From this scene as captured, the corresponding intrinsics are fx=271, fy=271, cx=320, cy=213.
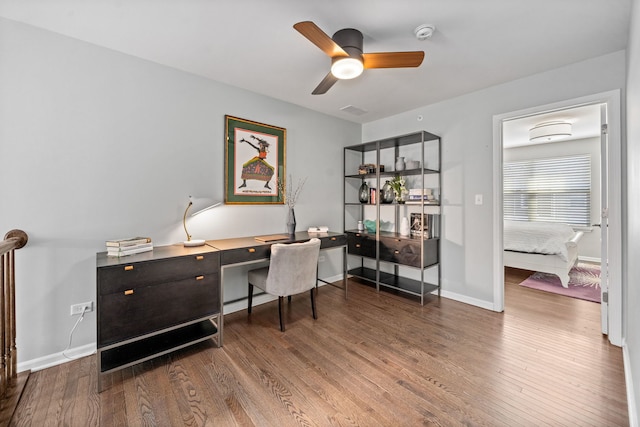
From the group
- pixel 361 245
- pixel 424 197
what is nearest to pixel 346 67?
pixel 424 197

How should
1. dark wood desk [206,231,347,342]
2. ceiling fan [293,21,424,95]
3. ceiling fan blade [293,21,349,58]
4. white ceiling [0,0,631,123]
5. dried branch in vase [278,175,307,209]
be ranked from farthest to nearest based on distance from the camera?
1. dried branch in vase [278,175,307,209]
2. dark wood desk [206,231,347,342]
3. ceiling fan [293,21,424,95]
4. white ceiling [0,0,631,123]
5. ceiling fan blade [293,21,349,58]

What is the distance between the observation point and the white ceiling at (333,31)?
1.76 m

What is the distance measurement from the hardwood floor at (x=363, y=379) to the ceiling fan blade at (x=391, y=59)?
222 cm

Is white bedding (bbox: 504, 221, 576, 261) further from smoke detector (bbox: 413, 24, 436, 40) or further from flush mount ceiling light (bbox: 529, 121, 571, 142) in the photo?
smoke detector (bbox: 413, 24, 436, 40)

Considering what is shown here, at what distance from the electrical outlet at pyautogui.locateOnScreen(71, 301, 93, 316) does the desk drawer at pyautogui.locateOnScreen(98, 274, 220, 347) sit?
60 centimetres

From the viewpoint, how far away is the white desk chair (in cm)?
246

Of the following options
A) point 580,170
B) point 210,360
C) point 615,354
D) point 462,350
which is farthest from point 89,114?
point 580,170

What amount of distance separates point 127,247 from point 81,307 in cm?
66

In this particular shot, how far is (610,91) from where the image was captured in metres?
2.32

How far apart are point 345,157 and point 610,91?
9.21 ft

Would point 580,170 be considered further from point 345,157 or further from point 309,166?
point 309,166

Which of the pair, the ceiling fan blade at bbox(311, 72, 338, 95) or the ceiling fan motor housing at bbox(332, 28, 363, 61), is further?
the ceiling fan blade at bbox(311, 72, 338, 95)

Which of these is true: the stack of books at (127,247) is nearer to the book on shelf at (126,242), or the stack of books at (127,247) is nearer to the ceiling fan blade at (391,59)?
the book on shelf at (126,242)

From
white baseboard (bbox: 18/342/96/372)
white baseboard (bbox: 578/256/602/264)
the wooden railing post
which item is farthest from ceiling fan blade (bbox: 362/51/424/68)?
white baseboard (bbox: 578/256/602/264)
